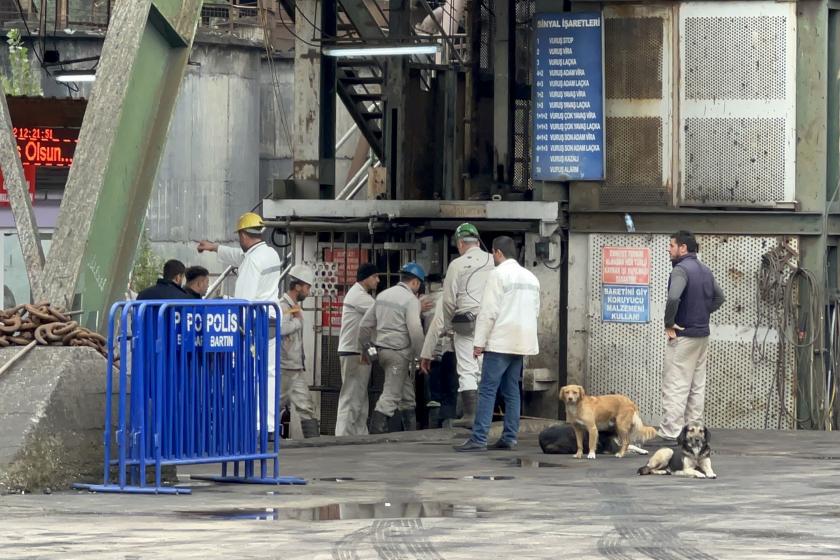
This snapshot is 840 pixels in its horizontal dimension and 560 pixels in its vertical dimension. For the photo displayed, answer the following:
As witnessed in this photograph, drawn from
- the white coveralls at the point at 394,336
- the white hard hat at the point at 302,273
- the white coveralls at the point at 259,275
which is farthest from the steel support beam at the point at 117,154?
the white hard hat at the point at 302,273

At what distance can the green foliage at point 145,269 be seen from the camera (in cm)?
3775

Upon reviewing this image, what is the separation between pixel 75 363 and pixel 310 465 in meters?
3.22

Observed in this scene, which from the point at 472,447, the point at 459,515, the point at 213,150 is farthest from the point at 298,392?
the point at 213,150

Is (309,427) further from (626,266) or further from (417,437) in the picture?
(626,266)

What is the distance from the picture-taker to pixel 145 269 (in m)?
38.2

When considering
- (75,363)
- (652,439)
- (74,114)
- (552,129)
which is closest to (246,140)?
(74,114)

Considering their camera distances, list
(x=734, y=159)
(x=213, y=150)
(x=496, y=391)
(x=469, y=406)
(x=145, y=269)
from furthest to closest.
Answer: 1. (x=213, y=150)
2. (x=145, y=269)
3. (x=734, y=159)
4. (x=469, y=406)
5. (x=496, y=391)

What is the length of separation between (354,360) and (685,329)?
4562 mm

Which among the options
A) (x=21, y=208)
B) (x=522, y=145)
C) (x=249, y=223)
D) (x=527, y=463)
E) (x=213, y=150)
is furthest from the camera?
(x=213, y=150)

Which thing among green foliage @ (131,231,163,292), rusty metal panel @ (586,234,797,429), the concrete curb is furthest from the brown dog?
green foliage @ (131,231,163,292)

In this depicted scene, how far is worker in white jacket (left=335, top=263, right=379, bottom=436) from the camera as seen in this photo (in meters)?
18.5

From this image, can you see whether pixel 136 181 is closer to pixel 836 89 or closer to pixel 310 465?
pixel 310 465

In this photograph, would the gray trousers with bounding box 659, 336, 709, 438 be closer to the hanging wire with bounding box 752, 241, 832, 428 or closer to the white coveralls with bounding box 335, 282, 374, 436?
the hanging wire with bounding box 752, 241, 832, 428

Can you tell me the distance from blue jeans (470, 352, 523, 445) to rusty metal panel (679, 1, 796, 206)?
12.6 ft
